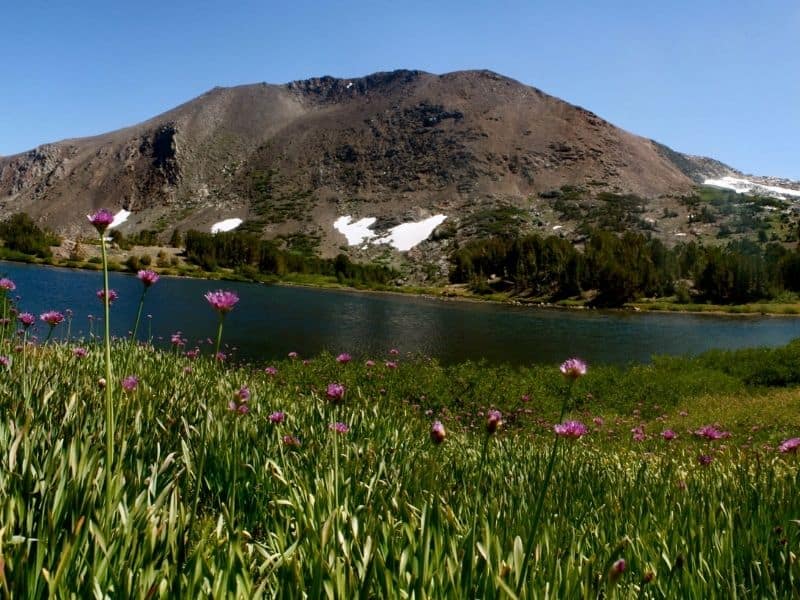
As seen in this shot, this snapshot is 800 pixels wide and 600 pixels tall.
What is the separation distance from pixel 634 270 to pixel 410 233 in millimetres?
78039

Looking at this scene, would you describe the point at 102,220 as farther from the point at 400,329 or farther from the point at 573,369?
the point at 400,329

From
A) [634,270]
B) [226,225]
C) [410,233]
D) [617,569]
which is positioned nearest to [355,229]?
[410,233]

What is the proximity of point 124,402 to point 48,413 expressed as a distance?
86 centimetres

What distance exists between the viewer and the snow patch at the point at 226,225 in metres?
172

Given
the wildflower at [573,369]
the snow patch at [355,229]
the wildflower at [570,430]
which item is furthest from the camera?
the snow patch at [355,229]

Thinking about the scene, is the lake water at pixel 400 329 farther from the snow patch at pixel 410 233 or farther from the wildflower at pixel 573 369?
the snow patch at pixel 410 233

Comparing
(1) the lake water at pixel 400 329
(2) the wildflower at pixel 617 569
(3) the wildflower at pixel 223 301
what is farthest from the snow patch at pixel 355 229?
(2) the wildflower at pixel 617 569

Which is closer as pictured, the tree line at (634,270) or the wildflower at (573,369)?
the wildflower at (573,369)

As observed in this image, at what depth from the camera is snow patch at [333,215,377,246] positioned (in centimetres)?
15400

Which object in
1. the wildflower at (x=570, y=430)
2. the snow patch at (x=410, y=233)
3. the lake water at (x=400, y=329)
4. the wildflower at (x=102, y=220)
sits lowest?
the lake water at (x=400, y=329)

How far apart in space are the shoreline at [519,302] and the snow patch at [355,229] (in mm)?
53735

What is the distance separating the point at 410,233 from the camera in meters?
156

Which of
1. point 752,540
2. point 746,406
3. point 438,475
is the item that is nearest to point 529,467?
point 438,475

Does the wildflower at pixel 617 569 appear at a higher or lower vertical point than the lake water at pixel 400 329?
higher
